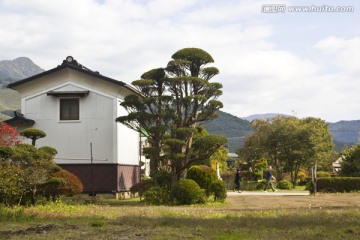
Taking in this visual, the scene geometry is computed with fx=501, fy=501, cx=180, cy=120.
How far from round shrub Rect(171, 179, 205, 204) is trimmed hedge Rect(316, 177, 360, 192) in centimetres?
996

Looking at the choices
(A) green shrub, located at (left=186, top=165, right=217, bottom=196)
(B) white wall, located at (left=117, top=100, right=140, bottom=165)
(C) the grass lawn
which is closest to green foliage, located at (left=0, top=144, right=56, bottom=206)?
(C) the grass lawn

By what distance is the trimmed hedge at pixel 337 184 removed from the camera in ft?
89.8

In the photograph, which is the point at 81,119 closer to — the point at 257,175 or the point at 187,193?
the point at 187,193

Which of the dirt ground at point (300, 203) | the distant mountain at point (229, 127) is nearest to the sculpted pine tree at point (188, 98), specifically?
the dirt ground at point (300, 203)

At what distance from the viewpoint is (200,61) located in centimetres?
2206

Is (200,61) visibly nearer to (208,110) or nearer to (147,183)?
(208,110)

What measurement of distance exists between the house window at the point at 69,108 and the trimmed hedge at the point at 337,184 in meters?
13.6

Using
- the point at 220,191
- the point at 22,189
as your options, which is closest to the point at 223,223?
the point at 22,189

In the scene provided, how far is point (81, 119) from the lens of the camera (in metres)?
25.6

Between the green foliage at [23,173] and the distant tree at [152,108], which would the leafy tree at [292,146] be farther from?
the green foliage at [23,173]

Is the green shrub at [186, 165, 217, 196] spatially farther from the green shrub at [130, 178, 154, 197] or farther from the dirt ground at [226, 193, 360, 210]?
the green shrub at [130, 178, 154, 197]

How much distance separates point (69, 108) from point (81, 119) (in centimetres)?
90

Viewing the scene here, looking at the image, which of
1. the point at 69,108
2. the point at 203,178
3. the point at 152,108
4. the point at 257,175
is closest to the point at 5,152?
the point at 152,108

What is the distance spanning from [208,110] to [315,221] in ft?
36.2
